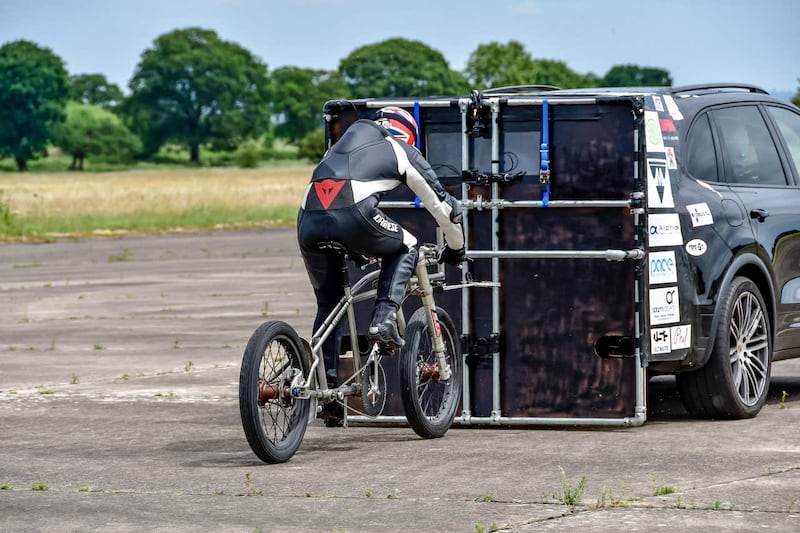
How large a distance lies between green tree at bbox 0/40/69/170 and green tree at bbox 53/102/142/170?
1677mm

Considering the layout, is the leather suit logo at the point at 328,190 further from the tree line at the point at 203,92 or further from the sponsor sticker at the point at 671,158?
the tree line at the point at 203,92

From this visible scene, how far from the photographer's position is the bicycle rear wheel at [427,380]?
363 inches

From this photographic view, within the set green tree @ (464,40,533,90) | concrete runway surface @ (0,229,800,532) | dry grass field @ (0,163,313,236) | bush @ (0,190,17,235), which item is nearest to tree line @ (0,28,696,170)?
green tree @ (464,40,533,90)

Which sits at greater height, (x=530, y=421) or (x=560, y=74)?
(x=560, y=74)

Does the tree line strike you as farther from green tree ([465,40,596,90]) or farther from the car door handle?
the car door handle

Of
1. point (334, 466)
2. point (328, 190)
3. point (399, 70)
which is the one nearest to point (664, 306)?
point (328, 190)

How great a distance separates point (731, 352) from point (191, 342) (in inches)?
270

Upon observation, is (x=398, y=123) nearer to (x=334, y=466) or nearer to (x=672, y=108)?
(x=672, y=108)

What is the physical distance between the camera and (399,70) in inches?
6988

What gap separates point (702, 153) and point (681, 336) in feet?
4.13

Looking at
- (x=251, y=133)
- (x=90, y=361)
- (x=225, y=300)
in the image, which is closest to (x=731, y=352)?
(x=90, y=361)

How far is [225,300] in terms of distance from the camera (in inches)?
818

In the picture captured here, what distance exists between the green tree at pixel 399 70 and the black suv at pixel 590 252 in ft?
528

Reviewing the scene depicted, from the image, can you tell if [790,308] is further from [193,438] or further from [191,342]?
[191,342]
